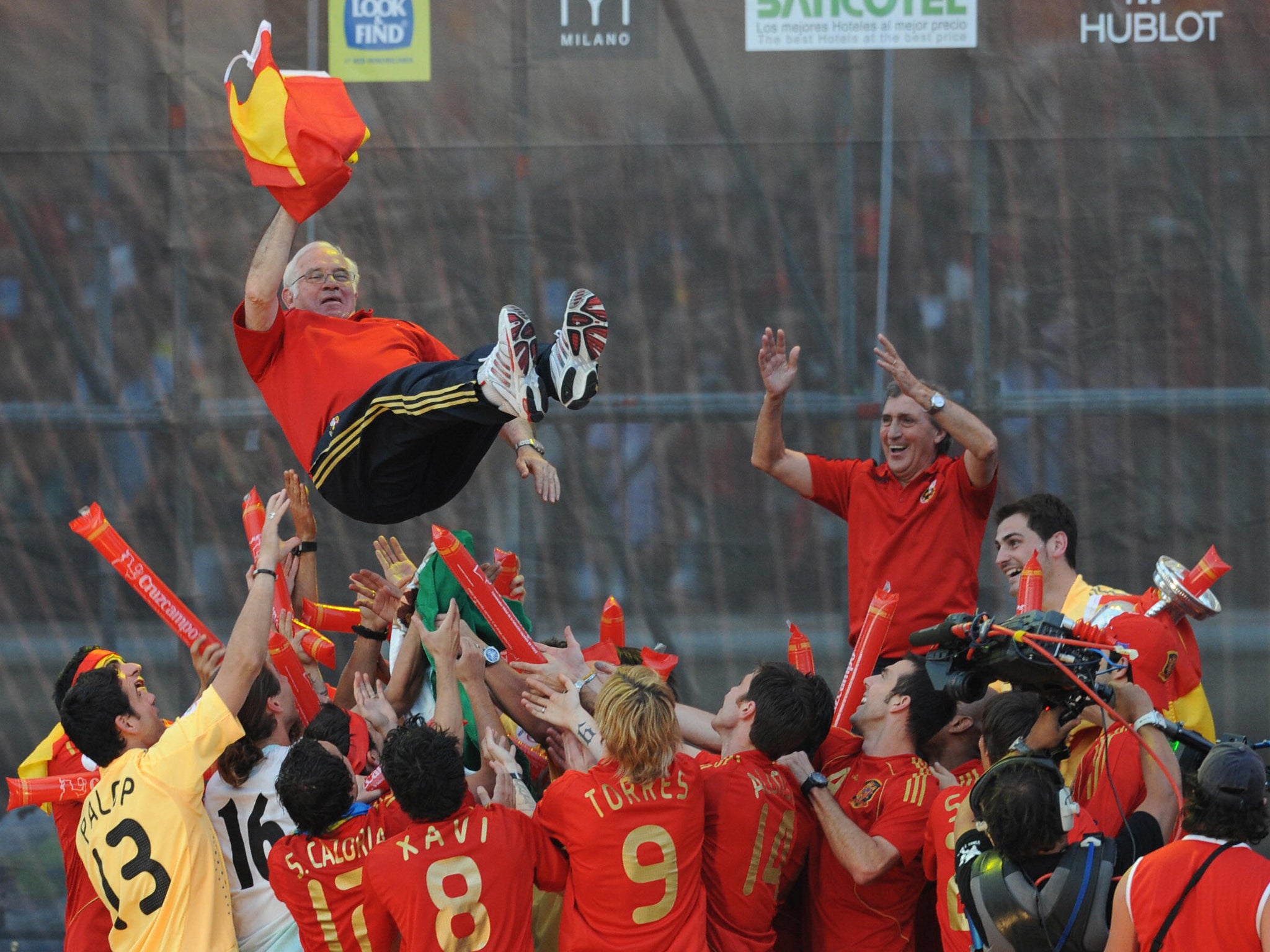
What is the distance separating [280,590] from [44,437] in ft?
5.65

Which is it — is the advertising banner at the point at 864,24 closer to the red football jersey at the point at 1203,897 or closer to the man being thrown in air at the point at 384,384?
the man being thrown in air at the point at 384,384

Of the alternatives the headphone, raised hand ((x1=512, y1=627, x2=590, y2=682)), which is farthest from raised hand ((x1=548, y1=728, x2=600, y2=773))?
the headphone

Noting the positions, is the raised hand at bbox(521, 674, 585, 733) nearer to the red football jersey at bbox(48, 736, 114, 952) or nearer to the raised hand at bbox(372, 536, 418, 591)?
the raised hand at bbox(372, 536, 418, 591)

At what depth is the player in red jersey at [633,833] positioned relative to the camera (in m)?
3.11

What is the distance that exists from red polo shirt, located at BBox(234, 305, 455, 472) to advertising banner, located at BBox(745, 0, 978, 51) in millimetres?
2133

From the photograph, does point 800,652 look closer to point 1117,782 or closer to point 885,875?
point 885,875

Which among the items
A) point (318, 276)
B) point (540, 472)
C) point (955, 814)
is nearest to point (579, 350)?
point (540, 472)

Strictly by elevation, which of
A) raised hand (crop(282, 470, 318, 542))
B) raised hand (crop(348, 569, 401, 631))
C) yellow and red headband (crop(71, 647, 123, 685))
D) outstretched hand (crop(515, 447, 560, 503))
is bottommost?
yellow and red headband (crop(71, 647, 123, 685))

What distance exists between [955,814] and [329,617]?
2.19m

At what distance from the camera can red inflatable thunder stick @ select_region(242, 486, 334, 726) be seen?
3.91 metres

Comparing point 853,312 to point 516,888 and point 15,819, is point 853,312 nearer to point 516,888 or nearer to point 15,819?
point 516,888

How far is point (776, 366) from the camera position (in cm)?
433

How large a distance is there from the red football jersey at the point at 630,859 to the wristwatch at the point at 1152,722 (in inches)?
35.6

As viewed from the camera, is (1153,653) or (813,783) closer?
(813,783)
